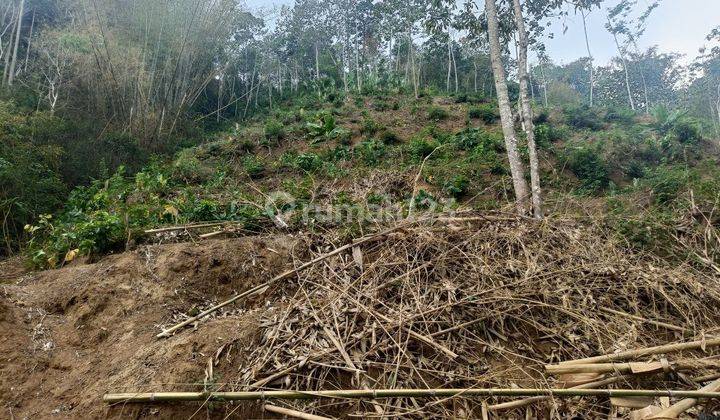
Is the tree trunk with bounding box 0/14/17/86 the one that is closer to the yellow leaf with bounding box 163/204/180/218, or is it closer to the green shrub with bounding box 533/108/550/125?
the yellow leaf with bounding box 163/204/180/218

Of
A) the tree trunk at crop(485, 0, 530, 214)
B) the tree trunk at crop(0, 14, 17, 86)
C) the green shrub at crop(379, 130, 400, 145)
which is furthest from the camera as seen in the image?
the tree trunk at crop(0, 14, 17, 86)

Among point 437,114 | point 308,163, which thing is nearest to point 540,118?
point 437,114

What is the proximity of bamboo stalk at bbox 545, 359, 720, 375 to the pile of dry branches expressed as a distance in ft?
0.09

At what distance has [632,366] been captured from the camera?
2.18 metres

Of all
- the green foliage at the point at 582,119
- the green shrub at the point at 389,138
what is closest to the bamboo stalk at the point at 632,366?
the green shrub at the point at 389,138

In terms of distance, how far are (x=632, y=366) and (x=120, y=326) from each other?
3391 millimetres

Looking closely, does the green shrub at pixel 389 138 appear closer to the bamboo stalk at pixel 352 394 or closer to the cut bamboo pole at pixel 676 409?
the bamboo stalk at pixel 352 394

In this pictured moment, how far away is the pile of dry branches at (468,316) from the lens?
243 cm

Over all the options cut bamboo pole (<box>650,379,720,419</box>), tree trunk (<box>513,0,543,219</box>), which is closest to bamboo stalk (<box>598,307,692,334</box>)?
cut bamboo pole (<box>650,379,720,419</box>)

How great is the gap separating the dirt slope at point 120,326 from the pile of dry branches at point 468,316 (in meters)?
0.36

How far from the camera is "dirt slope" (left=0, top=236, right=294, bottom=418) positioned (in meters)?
2.40

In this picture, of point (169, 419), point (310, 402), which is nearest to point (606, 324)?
point (310, 402)

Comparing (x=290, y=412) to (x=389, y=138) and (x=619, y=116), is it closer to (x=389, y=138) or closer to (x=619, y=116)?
(x=389, y=138)

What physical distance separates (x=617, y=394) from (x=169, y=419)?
2.32 m
